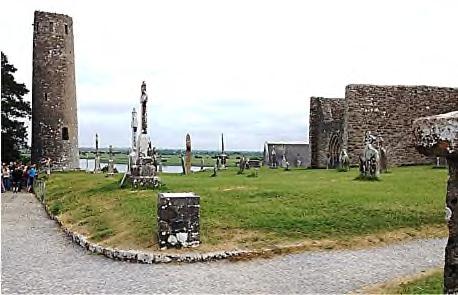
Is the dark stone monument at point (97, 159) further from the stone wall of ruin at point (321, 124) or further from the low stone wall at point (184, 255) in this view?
the low stone wall at point (184, 255)

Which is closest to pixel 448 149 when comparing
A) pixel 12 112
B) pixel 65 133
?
pixel 12 112

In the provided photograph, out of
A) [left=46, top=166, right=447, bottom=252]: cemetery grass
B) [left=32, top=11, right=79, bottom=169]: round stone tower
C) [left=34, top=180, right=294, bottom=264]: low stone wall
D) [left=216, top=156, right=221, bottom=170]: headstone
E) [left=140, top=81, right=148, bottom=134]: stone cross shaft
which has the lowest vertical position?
[left=34, top=180, right=294, bottom=264]: low stone wall

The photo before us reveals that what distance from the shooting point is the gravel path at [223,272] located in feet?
28.6

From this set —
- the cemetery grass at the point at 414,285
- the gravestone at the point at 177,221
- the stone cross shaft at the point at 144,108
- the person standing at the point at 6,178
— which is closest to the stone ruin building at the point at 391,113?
the stone cross shaft at the point at 144,108

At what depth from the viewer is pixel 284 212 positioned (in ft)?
43.3

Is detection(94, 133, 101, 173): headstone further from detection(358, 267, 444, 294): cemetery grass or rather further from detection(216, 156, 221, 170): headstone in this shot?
detection(358, 267, 444, 294): cemetery grass

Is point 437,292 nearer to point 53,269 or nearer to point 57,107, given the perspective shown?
point 53,269

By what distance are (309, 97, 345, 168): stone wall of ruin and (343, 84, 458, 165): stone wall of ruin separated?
12.6 feet

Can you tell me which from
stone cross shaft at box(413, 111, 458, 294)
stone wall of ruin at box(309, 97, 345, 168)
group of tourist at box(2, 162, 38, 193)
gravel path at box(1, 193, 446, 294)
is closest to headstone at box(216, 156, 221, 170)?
stone wall of ruin at box(309, 97, 345, 168)

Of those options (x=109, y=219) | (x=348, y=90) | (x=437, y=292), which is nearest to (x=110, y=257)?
(x=109, y=219)

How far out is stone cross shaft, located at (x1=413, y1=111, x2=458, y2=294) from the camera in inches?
178

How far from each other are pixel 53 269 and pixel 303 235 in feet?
15.2

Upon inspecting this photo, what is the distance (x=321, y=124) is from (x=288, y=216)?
2433cm

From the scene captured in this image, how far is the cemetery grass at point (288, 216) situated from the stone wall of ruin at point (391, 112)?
13.7 meters
